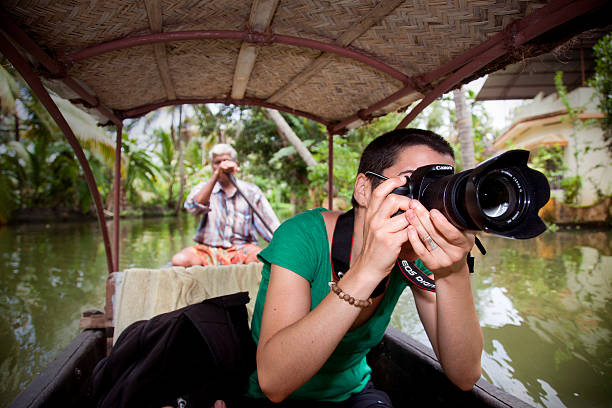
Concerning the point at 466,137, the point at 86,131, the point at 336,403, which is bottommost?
the point at 336,403

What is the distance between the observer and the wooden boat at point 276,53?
1.22 meters

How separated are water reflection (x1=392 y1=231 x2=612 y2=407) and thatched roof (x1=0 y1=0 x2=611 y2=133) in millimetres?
2080

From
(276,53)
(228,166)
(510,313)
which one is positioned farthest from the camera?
(510,313)

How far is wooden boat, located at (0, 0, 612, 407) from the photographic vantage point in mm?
1222

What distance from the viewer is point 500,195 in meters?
0.84

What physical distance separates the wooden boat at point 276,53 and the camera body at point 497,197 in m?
0.56

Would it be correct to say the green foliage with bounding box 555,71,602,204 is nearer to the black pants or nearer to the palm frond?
the black pants

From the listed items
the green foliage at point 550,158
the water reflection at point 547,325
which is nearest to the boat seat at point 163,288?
the water reflection at point 547,325

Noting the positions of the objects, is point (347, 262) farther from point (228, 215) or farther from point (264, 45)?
point (228, 215)

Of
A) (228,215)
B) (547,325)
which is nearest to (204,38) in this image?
(228,215)

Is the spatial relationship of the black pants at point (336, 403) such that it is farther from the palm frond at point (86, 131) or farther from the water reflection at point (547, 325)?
the palm frond at point (86, 131)

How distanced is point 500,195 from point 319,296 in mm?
580

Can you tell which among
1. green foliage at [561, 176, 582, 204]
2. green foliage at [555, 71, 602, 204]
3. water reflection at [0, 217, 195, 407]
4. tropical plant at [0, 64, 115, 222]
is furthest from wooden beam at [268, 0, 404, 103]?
green foliage at [561, 176, 582, 204]

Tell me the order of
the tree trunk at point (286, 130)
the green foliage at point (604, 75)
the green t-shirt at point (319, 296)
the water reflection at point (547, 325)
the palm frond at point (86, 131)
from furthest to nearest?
1. the green foliage at point (604, 75)
2. the palm frond at point (86, 131)
3. the tree trunk at point (286, 130)
4. the water reflection at point (547, 325)
5. the green t-shirt at point (319, 296)
